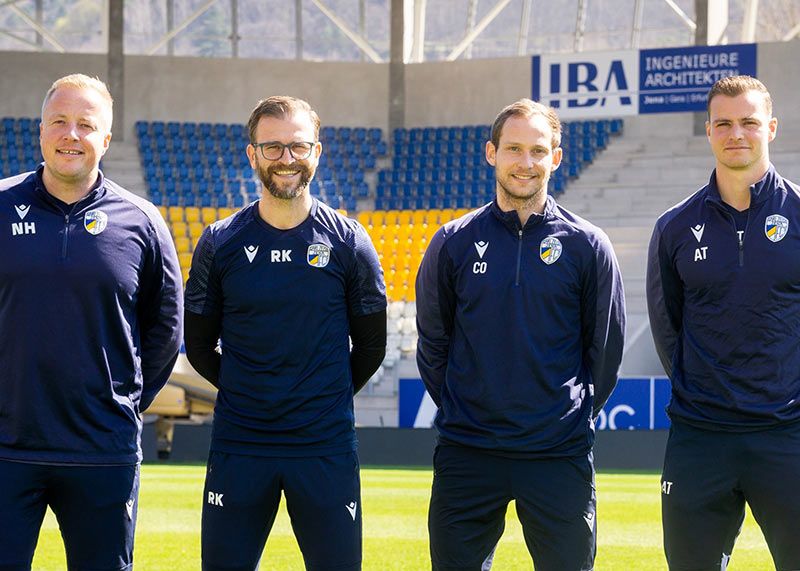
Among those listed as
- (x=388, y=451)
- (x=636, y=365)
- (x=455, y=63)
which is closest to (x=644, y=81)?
(x=455, y=63)

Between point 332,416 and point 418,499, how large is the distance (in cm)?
690

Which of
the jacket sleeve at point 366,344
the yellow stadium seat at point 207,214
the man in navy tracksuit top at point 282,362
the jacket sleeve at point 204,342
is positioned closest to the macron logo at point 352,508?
the man in navy tracksuit top at point 282,362

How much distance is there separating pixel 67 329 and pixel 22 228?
398 millimetres

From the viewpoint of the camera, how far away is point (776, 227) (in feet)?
14.3

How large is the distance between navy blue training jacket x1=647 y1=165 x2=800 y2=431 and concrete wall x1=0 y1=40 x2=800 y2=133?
2224 cm

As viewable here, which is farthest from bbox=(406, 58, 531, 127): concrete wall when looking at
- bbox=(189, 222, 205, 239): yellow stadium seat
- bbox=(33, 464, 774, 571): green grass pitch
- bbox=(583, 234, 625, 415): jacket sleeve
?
bbox=(583, 234, 625, 415): jacket sleeve

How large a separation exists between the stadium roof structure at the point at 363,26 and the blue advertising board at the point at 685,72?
5929 mm

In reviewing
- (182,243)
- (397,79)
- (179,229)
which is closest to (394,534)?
(182,243)

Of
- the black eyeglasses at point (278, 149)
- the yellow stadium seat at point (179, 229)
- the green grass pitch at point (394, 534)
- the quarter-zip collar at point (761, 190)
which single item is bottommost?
the green grass pitch at point (394, 534)

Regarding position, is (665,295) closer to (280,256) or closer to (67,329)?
(280,256)

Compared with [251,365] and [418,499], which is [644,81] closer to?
[418,499]

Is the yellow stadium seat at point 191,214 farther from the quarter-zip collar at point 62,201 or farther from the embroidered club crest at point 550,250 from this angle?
the embroidered club crest at point 550,250

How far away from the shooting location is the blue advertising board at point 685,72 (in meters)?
23.2

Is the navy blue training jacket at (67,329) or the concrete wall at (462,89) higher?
the concrete wall at (462,89)
